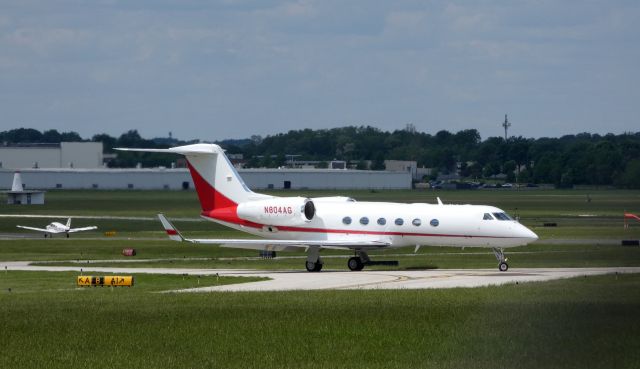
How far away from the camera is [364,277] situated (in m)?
45.4

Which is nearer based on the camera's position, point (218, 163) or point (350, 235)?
point (350, 235)

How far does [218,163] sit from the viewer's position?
54.6m

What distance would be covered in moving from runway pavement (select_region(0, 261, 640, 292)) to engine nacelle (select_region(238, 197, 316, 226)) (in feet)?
8.70

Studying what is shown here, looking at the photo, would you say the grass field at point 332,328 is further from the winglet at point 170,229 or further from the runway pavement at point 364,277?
the winglet at point 170,229

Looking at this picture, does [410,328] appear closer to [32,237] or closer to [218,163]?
[218,163]

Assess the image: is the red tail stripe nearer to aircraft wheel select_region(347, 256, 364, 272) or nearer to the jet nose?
aircraft wheel select_region(347, 256, 364, 272)

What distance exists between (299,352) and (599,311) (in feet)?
32.2

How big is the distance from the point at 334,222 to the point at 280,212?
2483mm

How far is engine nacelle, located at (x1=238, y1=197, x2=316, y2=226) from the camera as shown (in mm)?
51562

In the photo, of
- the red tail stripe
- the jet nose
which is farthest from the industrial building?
the jet nose

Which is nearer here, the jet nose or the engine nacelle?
the jet nose

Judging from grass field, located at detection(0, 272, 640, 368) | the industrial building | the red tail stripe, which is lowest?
the industrial building

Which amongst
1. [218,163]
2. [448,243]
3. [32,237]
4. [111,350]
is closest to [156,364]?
[111,350]

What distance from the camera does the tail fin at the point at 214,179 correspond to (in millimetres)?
53969
